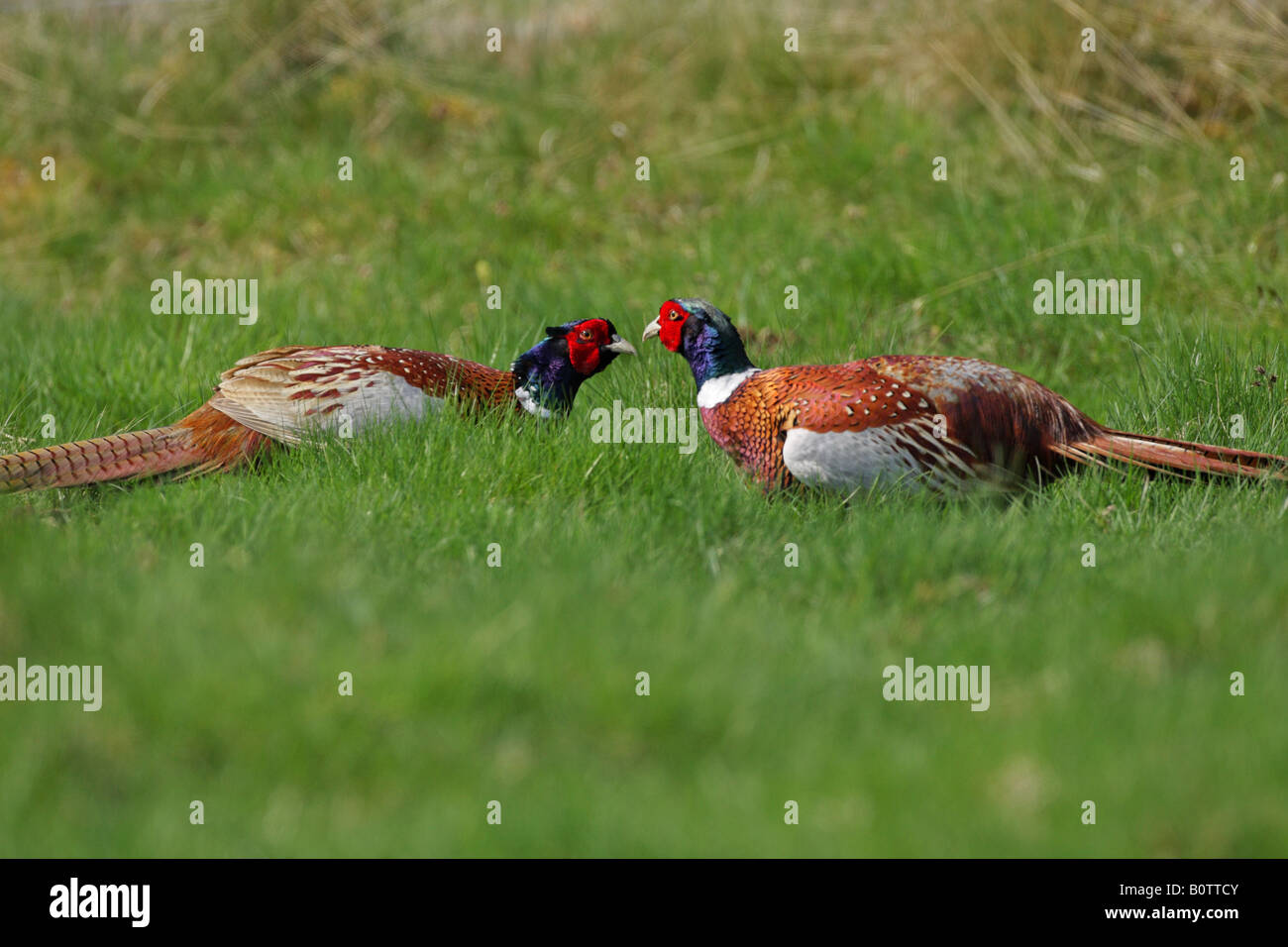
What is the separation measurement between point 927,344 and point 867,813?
378 cm

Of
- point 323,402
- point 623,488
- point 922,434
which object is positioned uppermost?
point 323,402

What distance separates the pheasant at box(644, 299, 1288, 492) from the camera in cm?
449

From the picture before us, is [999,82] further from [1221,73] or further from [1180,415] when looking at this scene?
[1180,415]

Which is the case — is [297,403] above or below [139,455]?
above

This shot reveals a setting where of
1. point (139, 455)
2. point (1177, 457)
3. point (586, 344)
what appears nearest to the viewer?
point (1177, 457)

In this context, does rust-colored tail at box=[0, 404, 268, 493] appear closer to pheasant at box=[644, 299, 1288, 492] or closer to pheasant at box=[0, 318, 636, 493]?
pheasant at box=[0, 318, 636, 493]

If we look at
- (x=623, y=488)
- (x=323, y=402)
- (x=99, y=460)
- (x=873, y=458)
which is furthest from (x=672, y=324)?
(x=99, y=460)

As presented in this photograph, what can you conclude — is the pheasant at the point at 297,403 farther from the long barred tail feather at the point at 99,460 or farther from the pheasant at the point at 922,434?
the pheasant at the point at 922,434

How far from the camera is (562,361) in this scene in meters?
5.41

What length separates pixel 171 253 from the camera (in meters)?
8.49

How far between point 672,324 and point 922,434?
41.4 inches

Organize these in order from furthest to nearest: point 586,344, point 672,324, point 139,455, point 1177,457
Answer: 1. point 586,344
2. point 672,324
3. point 139,455
4. point 1177,457

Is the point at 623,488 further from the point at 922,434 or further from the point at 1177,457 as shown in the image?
the point at 1177,457

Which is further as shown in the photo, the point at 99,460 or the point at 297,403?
the point at 297,403
